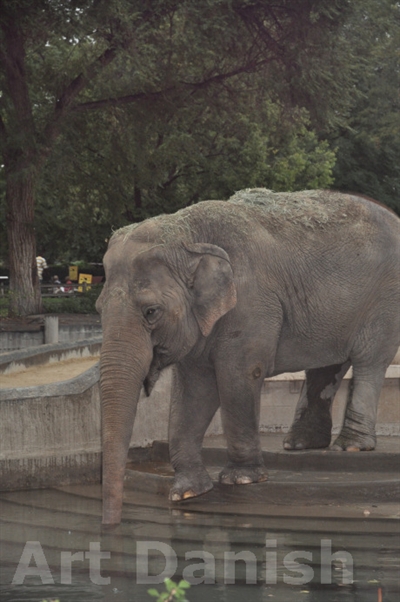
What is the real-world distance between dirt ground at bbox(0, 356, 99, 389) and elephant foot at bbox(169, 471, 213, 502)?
5.16 meters

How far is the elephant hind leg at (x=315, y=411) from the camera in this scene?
13.1m

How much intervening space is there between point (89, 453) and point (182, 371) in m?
2.48

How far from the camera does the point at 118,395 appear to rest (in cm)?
1023

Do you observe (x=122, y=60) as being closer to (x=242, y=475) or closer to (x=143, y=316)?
(x=242, y=475)

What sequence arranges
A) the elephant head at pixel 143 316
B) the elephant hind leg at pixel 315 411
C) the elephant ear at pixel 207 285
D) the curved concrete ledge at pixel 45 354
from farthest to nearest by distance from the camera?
the curved concrete ledge at pixel 45 354, the elephant hind leg at pixel 315 411, the elephant ear at pixel 207 285, the elephant head at pixel 143 316

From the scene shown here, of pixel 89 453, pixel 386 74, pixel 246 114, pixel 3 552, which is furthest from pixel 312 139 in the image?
pixel 3 552

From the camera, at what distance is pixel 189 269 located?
1101 cm

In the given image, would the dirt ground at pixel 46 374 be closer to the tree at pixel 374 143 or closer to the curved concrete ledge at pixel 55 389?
the curved concrete ledge at pixel 55 389

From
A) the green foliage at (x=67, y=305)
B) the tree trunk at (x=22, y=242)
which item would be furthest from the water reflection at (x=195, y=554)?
the green foliage at (x=67, y=305)

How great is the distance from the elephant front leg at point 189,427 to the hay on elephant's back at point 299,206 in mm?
1522

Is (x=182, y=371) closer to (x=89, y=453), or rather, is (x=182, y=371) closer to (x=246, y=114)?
(x=89, y=453)

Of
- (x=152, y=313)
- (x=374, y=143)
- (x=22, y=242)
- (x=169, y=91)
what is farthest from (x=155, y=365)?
(x=374, y=143)

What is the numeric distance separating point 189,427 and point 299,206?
2.22 m

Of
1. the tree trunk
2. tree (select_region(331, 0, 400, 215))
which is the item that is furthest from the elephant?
tree (select_region(331, 0, 400, 215))
